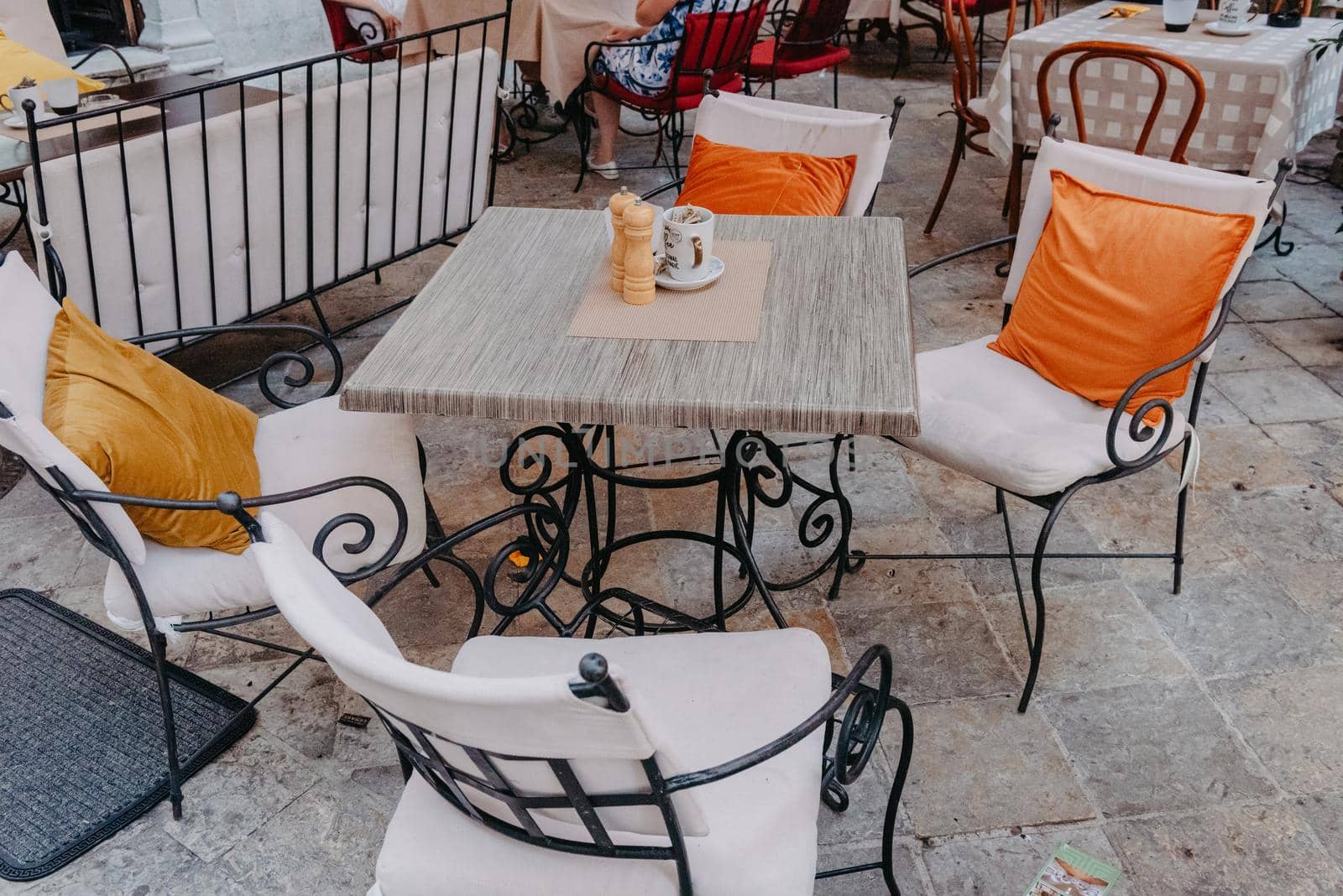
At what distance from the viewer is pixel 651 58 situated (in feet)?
13.9

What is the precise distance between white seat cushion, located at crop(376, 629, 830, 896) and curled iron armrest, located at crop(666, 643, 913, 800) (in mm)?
45

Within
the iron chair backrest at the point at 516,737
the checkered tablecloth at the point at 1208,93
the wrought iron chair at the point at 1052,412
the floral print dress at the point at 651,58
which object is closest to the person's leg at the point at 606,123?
the floral print dress at the point at 651,58

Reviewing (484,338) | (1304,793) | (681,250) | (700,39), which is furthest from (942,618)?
(700,39)

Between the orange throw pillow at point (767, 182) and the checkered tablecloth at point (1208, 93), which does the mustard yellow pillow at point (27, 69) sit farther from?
the checkered tablecloth at point (1208, 93)

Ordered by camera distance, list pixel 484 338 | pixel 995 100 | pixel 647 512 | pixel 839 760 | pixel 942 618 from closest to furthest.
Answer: pixel 839 760 → pixel 484 338 → pixel 942 618 → pixel 647 512 → pixel 995 100

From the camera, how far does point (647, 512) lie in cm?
267

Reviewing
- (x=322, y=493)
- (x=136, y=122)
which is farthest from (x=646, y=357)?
(x=136, y=122)

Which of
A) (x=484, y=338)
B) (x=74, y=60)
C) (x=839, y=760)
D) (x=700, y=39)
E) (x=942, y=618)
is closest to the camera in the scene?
(x=839, y=760)

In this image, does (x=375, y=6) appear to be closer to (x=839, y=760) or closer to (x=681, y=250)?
(x=681, y=250)

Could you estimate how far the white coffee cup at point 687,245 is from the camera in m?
1.86

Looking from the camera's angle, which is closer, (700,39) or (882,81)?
(700,39)

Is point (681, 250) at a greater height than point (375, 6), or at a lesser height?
greater

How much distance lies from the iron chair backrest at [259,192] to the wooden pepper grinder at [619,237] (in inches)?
39.5

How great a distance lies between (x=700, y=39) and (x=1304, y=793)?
3.30 meters
